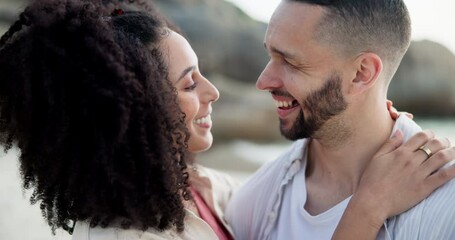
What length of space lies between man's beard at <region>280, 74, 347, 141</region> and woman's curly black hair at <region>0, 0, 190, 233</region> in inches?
17.0

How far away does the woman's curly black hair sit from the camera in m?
1.81

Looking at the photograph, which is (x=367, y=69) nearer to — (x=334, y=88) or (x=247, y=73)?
(x=334, y=88)

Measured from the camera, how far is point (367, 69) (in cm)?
212

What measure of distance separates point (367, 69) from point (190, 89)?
0.61 metres

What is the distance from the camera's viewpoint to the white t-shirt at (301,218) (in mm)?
2105

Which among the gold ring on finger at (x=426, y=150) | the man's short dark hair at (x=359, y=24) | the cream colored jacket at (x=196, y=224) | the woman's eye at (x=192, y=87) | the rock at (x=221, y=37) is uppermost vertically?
the man's short dark hair at (x=359, y=24)

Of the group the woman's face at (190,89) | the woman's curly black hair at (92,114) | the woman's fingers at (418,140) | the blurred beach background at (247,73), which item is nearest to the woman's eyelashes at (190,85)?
the woman's face at (190,89)

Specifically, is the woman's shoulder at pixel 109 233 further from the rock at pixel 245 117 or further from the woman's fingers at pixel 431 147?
the rock at pixel 245 117

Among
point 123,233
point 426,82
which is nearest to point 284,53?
point 123,233

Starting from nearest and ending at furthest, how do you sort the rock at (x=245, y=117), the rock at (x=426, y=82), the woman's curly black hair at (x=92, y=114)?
1. the woman's curly black hair at (x=92, y=114)
2. the rock at (x=245, y=117)
3. the rock at (x=426, y=82)

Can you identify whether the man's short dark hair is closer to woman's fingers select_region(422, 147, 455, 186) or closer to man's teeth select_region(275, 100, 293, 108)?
man's teeth select_region(275, 100, 293, 108)

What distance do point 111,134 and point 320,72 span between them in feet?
2.47

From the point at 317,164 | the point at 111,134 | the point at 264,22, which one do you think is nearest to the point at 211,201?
the point at 317,164

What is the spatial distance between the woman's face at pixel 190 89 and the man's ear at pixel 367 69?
522mm
